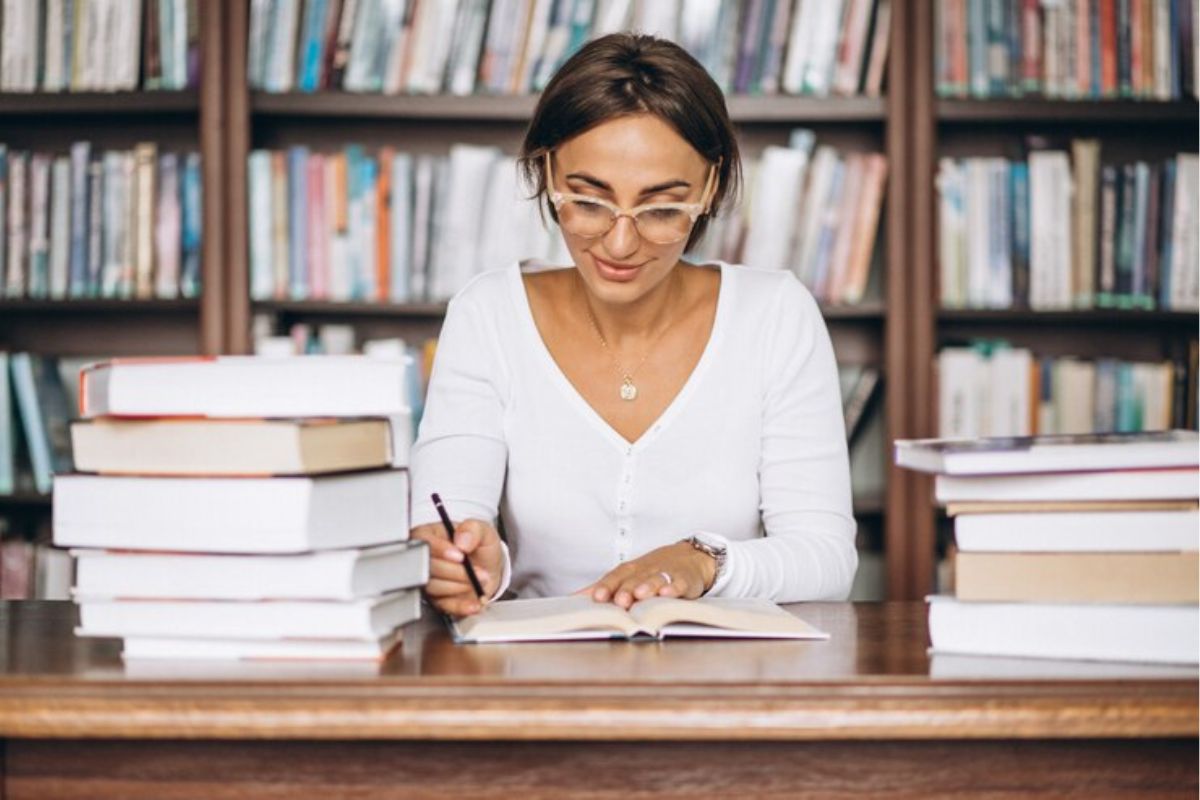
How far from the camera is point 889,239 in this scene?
277 centimetres

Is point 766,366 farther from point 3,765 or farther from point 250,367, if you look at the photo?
point 3,765

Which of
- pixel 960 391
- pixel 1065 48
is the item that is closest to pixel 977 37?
pixel 1065 48

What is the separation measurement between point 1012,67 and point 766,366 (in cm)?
126

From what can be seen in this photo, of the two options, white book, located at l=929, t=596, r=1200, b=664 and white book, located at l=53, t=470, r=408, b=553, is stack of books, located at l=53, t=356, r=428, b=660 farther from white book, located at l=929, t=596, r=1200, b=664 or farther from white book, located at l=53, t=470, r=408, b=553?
white book, located at l=929, t=596, r=1200, b=664

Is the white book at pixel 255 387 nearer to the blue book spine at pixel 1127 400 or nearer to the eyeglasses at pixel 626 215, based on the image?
the eyeglasses at pixel 626 215

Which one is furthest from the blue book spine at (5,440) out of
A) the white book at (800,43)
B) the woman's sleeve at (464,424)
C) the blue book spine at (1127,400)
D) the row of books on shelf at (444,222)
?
the blue book spine at (1127,400)

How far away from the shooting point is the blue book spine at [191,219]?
9.10 feet

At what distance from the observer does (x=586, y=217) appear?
5.27ft

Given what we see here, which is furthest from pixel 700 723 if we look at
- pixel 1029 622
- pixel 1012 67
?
pixel 1012 67

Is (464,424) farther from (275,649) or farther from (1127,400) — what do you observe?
(1127,400)

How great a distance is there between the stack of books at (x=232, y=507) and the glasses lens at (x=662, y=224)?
0.61 meters

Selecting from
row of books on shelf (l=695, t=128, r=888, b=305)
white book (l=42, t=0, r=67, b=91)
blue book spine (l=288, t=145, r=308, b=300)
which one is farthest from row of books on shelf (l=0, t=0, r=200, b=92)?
row of books on shelf (l=695, t=128, r=888, b=305)

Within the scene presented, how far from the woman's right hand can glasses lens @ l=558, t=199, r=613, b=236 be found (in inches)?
15.3

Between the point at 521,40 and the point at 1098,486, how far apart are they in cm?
193
